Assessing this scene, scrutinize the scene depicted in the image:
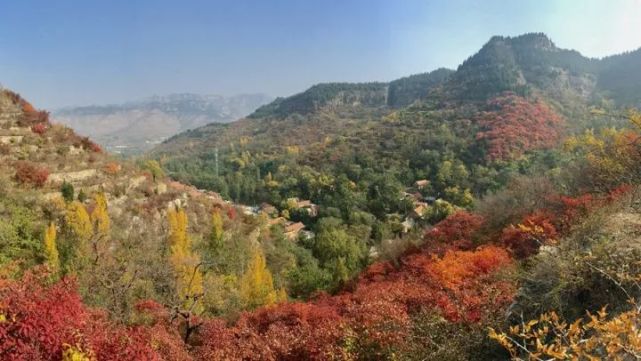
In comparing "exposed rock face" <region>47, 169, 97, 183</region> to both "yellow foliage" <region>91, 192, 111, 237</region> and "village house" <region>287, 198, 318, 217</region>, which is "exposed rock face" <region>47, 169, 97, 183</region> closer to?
"yellow foliage" <region>91, 192, 111, 237</region>

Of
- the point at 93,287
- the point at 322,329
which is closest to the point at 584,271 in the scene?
the point at 322,329

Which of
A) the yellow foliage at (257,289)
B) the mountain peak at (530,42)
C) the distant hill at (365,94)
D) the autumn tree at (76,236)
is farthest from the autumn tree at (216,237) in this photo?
Answer: the distant hill at (365,94)

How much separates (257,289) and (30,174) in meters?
16.2

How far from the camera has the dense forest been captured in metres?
7.45

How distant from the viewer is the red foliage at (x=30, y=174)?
25.3 m

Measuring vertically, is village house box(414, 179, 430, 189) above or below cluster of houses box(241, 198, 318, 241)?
above

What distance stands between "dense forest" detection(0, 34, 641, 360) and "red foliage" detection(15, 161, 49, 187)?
0.12m

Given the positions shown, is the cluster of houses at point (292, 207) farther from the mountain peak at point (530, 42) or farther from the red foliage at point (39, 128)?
the mountain peak at point (530, 42)

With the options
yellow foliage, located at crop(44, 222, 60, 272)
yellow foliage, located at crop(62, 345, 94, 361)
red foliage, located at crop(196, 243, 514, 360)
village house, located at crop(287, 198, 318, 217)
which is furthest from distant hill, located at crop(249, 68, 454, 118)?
yellow foliage, located at crop(62, 345, 94, 361)

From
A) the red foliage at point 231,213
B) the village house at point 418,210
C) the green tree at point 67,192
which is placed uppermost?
the green tree at point 67,192

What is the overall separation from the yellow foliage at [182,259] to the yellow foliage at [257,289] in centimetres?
283

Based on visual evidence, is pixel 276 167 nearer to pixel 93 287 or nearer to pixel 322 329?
pixel 93 287

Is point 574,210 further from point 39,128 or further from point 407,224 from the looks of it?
point 39,128

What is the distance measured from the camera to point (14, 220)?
71.7ft
